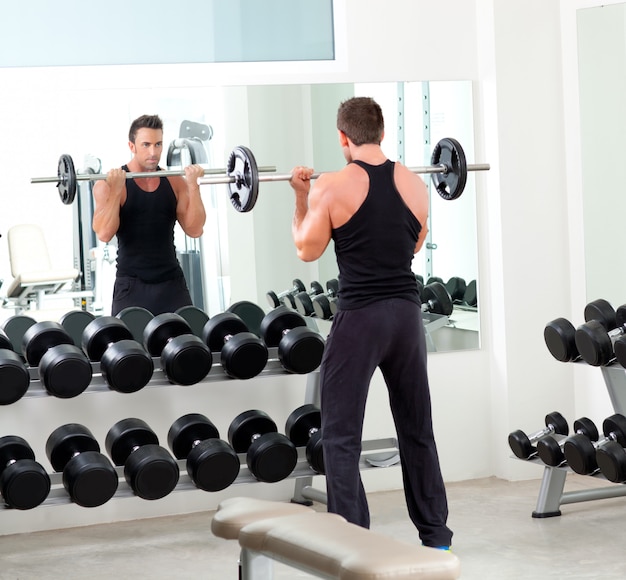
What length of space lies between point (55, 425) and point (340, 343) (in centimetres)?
146

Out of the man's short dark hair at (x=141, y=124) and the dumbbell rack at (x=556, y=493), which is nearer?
the dumbbell rack at (x=556, y=493)

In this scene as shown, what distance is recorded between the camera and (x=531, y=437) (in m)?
4.16

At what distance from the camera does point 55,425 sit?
4172 mm

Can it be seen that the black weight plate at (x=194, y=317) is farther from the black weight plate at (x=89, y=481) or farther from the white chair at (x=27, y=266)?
the black weight plate at (x=89, y=481)

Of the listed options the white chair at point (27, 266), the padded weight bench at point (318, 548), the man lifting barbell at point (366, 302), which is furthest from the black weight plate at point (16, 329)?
the padded weight bench at point (318, 548)

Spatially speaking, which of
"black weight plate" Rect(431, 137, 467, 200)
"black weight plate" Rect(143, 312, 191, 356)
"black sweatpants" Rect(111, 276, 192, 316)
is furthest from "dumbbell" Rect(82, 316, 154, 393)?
"black weight plate" Rect(431, 137, 467, 200)

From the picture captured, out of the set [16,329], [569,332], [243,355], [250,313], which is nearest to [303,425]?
[243,355]

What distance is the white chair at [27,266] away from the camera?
414cm

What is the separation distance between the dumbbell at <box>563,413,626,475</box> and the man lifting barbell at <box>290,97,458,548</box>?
2.08 feet

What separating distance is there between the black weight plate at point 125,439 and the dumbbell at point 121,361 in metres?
0.18

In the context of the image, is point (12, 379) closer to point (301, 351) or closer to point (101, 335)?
point (101, 335)

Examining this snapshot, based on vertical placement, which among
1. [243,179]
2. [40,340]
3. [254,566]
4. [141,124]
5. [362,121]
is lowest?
[254,566]

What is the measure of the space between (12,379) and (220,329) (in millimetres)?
817

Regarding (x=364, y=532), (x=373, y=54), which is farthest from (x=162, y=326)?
(x=364, y=532)
